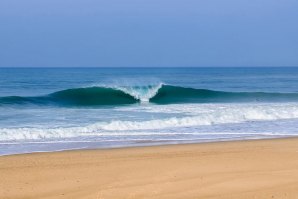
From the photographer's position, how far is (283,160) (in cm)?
832

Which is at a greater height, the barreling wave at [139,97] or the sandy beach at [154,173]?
the barreling wave at [139,97]

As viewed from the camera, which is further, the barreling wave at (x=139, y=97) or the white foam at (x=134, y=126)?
the barreling wave at (x=139, y=97)

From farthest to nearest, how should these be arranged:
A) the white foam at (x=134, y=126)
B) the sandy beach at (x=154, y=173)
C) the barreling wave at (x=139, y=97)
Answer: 1. the barreling wave at (x=139, y=97)
2. the white foam at (x=134, y=126)
3. the sandy beach at (x=154, y=173)

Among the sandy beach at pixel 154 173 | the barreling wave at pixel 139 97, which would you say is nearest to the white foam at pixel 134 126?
the sandy beach at pixel 154 173

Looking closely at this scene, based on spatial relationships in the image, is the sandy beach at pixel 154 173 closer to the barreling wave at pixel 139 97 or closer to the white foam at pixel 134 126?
the white foam at pixel 134 126

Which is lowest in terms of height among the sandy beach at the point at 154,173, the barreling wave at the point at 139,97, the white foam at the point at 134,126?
the sandy beach at the point at 154,173

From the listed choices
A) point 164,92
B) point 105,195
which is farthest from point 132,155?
point 164,92

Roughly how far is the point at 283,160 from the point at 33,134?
6006 millimetres

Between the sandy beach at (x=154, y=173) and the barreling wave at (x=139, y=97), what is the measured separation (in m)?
14.8

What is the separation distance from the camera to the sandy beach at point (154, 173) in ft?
20.7

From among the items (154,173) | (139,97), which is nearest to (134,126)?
(154,173)

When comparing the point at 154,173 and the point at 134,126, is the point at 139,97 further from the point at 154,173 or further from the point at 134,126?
the point at 154,173

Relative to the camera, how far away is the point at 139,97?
28328 mm

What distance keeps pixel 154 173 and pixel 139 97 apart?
2104 cm
